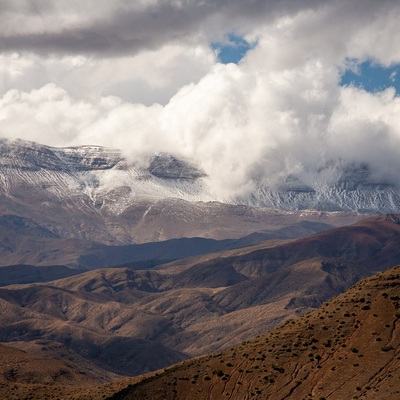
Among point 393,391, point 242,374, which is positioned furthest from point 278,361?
point 393,391

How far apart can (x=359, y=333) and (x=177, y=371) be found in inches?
1048

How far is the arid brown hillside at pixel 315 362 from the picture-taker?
362 ft

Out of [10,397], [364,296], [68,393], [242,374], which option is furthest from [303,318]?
[10,397]

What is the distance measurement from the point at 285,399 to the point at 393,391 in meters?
15.2

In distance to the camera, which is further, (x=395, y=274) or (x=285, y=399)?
(x=395, y=274)

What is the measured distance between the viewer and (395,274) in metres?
135

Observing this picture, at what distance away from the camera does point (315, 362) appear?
117875 millimetres

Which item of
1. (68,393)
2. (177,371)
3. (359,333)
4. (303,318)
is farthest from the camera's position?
(68,393)

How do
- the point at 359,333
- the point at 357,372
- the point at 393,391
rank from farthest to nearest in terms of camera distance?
the point at 359,333, the point at 357,372, the point at 393,391

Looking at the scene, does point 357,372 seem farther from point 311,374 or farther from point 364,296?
point 364,296

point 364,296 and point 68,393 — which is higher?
point 364,296

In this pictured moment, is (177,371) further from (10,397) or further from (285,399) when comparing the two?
(10,397)

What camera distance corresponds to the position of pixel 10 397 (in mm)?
159750

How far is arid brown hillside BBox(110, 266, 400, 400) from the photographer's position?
4345 inches
